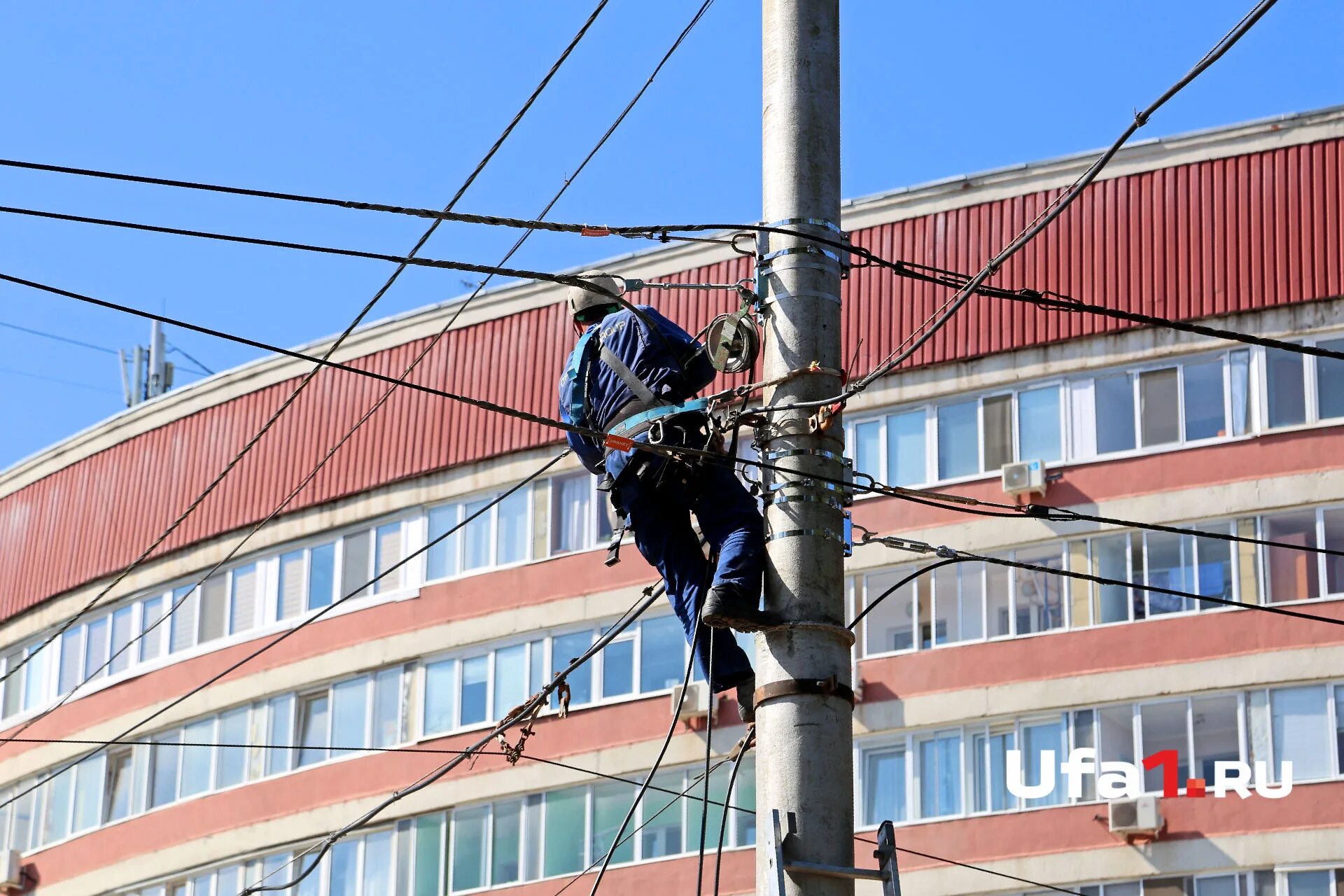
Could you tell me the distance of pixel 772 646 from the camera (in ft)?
30.9

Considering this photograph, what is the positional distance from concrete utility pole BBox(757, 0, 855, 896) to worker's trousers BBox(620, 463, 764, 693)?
0.23 metres

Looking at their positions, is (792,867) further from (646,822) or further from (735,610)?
(646,822)

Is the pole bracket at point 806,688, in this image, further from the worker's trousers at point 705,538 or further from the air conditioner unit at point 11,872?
the air conditioner unit at point 11,872

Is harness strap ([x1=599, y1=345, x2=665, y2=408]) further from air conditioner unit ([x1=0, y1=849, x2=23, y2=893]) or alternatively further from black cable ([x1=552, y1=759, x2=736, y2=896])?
air conditioner unit ([x1=0, y1=849, x2=23, y2=893])

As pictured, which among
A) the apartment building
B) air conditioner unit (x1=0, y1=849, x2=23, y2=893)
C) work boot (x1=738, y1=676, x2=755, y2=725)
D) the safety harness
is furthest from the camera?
air conditioner unit (x1=0, y1=849, x2=23, y2=893)

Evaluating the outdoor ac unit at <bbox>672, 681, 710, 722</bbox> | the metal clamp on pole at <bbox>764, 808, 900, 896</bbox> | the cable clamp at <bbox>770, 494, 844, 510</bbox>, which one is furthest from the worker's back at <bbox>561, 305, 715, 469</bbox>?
the outdoor ac unit at <bbox>672, 681, 710, 722</bbox>

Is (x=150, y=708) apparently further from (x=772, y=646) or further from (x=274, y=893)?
(x=772, y=646)

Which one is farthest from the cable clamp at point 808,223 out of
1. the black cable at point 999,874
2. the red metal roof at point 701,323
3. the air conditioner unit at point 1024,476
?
the air conditioner unit at point 1024,476

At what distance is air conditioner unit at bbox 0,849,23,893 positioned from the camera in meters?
40.7

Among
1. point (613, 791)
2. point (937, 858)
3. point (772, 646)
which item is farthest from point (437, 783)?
point (772, 646)

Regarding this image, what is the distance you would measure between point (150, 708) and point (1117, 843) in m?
16.7

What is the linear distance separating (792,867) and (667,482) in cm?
256

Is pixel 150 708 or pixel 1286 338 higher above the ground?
pixel 1286 338

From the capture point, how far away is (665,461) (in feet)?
35.9
